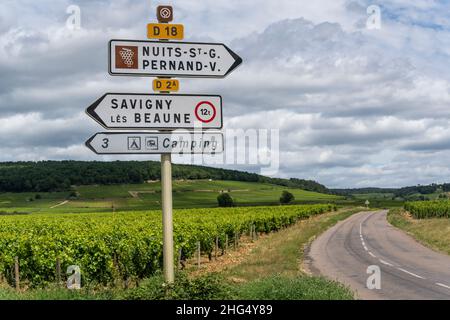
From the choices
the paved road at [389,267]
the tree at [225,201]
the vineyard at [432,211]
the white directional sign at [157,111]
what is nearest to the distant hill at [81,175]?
the tree at [225,201]

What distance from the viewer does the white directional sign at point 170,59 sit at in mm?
8172

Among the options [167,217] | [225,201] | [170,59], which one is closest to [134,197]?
[225,201]

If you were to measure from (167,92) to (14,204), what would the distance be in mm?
104797

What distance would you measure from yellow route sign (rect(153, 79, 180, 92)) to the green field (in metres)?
83.2

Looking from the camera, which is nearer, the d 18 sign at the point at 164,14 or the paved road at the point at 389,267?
the d 18 sign at the point at 164,14

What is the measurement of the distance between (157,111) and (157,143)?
1.68 ft

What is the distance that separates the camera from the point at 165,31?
27.4 ft

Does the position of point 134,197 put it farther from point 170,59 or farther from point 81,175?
point 170,59

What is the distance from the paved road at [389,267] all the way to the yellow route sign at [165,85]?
865cm

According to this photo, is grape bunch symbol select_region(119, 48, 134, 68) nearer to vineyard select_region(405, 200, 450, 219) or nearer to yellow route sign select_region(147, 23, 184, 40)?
yellow route sign select_region(147, 23, 184, 40)

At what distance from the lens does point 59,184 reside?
118m

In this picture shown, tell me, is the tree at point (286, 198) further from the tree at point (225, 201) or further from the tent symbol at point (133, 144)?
the tent symbol at point (133, 144)

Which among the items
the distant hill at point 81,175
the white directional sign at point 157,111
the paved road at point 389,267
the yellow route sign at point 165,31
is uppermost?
the distant hill at point 81,175
